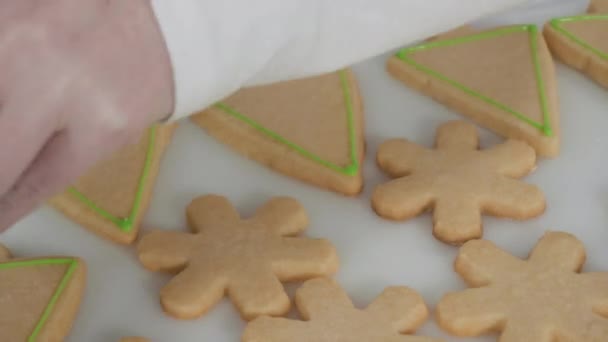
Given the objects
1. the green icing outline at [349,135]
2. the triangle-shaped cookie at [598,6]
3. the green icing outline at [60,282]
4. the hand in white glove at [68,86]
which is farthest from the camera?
the triangle-shaped cookie at [598,6]

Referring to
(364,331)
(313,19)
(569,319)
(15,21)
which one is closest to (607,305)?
(569,319)

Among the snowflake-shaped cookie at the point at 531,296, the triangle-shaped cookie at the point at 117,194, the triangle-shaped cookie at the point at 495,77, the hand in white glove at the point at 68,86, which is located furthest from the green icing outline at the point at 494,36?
the hand in white glove at the point at 68,86

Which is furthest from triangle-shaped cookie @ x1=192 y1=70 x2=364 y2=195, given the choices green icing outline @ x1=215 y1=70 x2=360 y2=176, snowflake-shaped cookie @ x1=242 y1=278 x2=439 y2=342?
snowflake-shaped cookie @ x1=242 y1=278 x2=439 y2=342

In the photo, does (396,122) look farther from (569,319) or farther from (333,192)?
(569,319)

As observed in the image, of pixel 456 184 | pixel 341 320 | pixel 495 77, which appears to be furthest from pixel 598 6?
pixel 341 320

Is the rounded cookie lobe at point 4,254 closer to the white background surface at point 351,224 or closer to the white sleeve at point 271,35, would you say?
the white background surface at point 351,224
